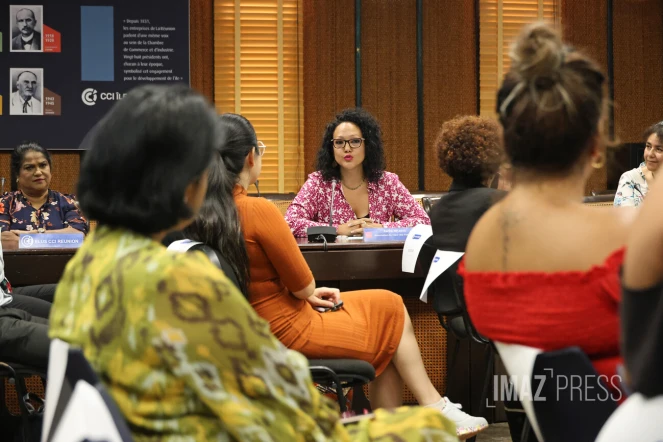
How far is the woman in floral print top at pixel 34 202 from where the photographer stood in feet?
15.2

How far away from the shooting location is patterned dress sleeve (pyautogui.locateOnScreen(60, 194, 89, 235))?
15.3 ft

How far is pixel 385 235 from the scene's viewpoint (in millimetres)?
3590

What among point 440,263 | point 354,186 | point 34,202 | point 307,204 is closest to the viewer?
A: point 440,263

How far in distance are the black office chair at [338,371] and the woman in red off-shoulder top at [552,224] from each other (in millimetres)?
995

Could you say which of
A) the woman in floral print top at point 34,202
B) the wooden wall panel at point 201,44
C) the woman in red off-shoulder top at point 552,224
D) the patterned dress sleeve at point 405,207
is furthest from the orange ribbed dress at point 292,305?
the wooden wall panel at point 201,44

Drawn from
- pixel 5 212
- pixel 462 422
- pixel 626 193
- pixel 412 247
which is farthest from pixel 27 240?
pixel 626 193

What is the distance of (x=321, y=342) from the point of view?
8.59 feet

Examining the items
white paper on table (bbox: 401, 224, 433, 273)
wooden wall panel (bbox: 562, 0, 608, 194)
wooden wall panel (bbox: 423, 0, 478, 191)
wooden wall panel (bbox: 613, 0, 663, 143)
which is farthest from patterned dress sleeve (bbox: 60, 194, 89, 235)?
wooden wall panel (bbox: 613, 0, 663, 143)

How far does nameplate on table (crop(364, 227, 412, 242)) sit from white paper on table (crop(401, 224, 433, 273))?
14cm

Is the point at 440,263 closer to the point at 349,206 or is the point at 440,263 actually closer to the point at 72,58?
the point at 349,206

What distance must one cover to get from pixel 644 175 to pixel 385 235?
178 cm

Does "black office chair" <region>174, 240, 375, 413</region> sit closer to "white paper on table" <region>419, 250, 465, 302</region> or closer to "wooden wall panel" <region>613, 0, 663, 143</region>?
"white paper on table" <region>419, 250, 465, 302</region>

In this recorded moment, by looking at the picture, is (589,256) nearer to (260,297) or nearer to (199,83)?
(260,297)

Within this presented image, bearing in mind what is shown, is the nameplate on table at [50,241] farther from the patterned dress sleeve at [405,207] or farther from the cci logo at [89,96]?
the cci logo at [89,96]
